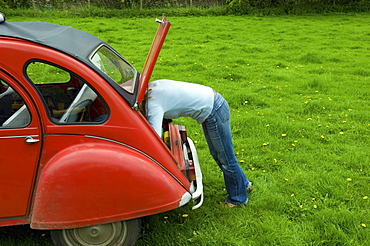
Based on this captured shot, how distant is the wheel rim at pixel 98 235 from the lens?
118 inches

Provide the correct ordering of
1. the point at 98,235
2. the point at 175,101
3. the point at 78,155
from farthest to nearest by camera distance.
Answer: the point at 175,101 → the point at 98,235 → the point at 78,155

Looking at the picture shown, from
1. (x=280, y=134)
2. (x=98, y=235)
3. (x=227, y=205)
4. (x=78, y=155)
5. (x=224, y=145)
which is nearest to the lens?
(x=78, y=155)

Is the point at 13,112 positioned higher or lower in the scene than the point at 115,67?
lower

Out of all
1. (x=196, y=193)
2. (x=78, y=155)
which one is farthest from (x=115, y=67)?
(x=196, y=193)

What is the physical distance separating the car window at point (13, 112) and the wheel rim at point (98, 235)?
905 mm

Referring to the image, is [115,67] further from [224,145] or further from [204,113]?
[224,145]

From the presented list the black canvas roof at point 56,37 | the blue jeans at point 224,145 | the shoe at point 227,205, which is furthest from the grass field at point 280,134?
the black canvas roof at point 56,37

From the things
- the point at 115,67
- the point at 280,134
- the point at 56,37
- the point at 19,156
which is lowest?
the point at 280,134

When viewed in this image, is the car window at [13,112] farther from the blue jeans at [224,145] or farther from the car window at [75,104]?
the blue jeans at [224,145]

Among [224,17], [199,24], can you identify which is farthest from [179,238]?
[224,17]

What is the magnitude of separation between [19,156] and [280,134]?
3.87m

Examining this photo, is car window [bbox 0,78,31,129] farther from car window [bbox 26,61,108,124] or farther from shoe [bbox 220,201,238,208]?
shoe [bbox 220,201,238,208]

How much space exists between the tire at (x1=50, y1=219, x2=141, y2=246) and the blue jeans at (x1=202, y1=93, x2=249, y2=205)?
1.01 m

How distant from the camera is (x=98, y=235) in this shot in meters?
3.03
